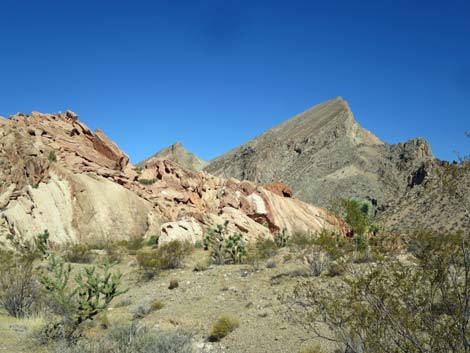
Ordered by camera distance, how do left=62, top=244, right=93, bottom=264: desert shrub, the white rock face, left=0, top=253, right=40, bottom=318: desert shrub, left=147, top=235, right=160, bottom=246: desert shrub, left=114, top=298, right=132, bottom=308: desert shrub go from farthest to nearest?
1. left=147, top=235, right=160, bottom=246: desert shrub
2. the white rock face
3. left=62, top=244, right=93, bottom=264: desert shrub
4. left=114, top=298, right=132, bottom=308: desert shrub
5. left=0, top=253, right=40, bottom=318: desert shrub

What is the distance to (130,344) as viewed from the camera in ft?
28.4

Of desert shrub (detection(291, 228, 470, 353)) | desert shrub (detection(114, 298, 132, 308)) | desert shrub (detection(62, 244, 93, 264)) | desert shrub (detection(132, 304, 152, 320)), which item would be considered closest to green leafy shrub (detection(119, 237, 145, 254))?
desert shrub (detection(62, 244, 93, 264))

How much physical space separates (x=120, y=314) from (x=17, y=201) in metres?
17.0

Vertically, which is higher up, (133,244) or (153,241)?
(153,241)

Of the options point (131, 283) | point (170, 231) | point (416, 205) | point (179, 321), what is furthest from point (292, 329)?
point (416, 205)

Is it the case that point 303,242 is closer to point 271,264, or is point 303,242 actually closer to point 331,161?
point 271,264

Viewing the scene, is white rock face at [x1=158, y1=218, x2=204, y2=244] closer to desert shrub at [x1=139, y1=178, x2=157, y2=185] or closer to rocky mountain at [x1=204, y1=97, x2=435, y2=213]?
desert shrub at [x1=139, y1=178, x2=157, y2=185]

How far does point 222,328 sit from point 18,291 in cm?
613

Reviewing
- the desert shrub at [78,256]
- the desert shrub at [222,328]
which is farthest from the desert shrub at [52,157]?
the desert shrub at [222,328]

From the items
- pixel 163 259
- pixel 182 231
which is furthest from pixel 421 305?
pixel 182 231

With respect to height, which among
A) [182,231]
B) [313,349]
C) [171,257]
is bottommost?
[313,349]

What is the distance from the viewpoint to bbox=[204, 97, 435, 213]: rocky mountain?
2945 inches

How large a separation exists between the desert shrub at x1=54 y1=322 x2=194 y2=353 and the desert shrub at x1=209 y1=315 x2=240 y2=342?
1769 millimetres

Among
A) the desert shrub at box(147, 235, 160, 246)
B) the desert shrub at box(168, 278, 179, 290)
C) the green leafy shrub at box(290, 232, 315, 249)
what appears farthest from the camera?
the desert shrub at box(147, 235, 160, 246)
